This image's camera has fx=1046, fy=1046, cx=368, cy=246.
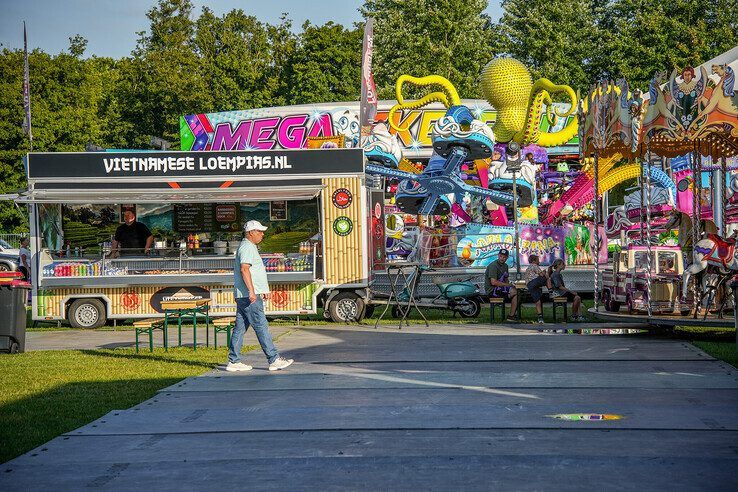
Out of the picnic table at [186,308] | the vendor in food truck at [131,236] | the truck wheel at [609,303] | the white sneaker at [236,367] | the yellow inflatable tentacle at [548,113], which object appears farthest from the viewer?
the yellow inflatable tentacle at [548,113]

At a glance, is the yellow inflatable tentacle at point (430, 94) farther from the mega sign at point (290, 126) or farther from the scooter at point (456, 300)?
the scooter at point (456, 300)

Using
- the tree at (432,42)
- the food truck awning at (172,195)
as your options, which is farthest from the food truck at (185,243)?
the tree at (432,42)

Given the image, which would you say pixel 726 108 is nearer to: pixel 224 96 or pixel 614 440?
pixel 614 440

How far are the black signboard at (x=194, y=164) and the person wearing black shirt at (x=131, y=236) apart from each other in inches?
43.8

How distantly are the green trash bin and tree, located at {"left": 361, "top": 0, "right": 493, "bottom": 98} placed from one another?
127 ft

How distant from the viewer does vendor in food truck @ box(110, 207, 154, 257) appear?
2236cm

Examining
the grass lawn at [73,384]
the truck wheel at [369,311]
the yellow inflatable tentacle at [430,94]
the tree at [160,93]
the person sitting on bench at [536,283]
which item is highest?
the tree at [160,93]

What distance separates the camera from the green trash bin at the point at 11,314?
54.2 feet

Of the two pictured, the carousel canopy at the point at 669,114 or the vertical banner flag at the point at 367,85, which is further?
the vertical banner flag at the point at 367,85

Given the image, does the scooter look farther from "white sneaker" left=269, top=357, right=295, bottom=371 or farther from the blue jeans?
A: the blue jeans

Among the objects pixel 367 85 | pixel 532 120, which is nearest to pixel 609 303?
pixel 367 85

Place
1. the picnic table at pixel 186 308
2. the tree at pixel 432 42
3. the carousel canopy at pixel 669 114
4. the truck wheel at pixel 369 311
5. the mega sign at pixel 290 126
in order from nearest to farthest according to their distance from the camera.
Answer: the picnic table at pixel 186 308
the carousel canopy at pixel 669 114
the truck wheel at pixel 369 311
the mega sign at pixel 290 126
the tree at pixel 432 42

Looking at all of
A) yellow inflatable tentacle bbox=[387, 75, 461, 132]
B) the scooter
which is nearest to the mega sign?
yellow inflatable tentacle bbox=[387, 75, 461, 132]

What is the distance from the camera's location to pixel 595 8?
206 feet
